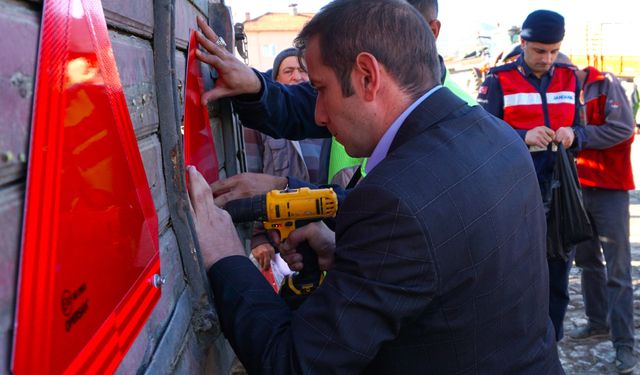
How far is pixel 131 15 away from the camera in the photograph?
1.24m

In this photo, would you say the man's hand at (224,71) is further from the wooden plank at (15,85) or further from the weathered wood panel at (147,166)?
the wooden plank at (15,85)

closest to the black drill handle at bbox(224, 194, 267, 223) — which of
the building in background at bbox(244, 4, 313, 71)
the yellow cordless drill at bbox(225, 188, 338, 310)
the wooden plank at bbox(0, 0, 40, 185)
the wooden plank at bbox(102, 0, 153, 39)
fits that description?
the yellow cordless drill at bbox(225, 188, 338, 310)

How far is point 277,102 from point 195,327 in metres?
1.12

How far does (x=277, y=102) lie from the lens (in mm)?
2443

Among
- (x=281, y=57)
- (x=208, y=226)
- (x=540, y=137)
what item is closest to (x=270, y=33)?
(x=281, y=57)

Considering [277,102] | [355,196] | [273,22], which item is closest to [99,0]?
[355,196]

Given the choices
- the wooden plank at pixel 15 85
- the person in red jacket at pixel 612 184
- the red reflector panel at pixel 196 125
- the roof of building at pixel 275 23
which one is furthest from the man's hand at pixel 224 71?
the roof of building at pixel 275 23

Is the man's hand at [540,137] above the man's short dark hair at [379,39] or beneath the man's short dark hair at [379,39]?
beneath

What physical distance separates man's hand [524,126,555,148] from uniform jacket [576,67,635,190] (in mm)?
389

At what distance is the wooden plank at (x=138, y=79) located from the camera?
1163mm

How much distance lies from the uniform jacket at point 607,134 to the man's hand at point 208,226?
129 inches

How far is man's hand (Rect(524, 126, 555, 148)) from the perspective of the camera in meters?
4.04

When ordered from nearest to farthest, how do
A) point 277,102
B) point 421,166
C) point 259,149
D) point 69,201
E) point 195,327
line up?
point 69,201, point 421,166, point 195,327, point 277,102, point 259,149

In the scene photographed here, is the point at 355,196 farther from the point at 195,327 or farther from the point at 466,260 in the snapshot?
the point at 195,327
